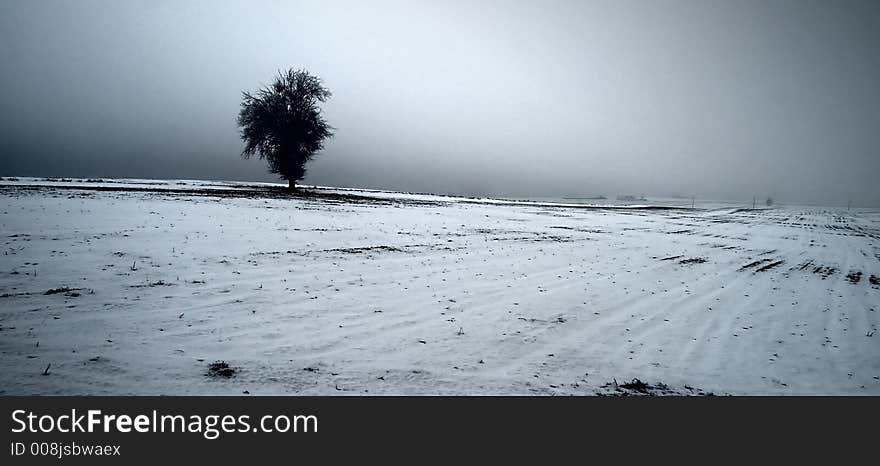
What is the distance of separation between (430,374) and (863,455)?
451cm

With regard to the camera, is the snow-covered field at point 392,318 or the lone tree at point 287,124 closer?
the snow-covered field at point 392,318

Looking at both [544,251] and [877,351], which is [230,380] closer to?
[877,351]

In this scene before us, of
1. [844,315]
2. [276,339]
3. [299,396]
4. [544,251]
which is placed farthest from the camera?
[544,251]

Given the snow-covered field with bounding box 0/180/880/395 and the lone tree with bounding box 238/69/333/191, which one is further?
the lone tree with bounding box 238/69/333/191

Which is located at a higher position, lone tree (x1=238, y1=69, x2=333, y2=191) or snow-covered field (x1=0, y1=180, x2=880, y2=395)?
lone tree (x1=238, y1=69, x2=333, y2=191)

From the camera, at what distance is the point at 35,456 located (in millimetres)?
3217

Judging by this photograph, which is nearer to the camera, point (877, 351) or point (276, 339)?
point (276, 339)

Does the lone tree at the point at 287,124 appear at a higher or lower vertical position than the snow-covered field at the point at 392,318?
higher

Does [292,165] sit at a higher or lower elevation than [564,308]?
higher

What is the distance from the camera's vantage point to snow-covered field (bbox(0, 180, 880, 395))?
4766 millimetres

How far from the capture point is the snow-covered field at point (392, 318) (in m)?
4.77

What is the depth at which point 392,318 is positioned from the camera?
711 centimetres

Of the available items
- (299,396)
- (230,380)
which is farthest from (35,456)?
(299,396)

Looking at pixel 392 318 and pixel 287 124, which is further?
pixel 287 124
